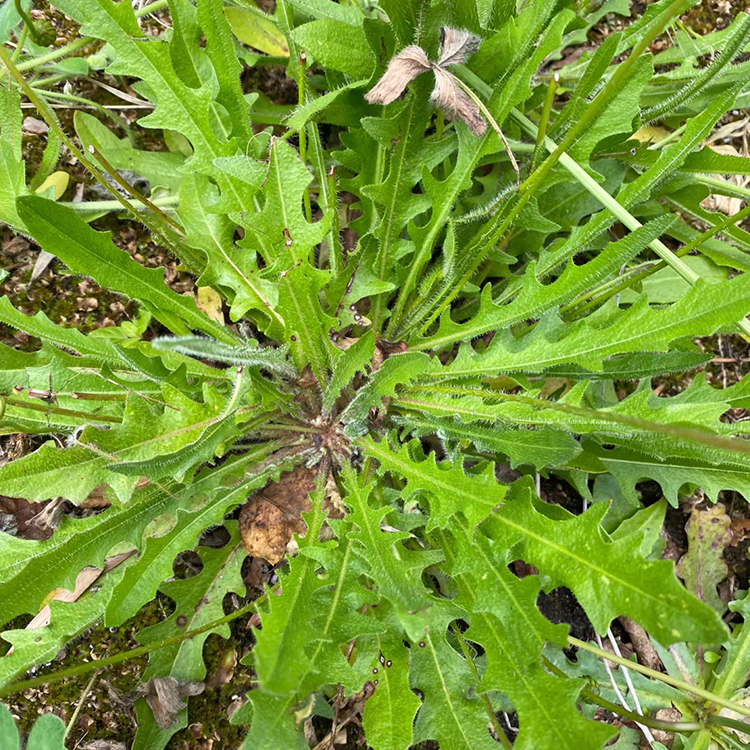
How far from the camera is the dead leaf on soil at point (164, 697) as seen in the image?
1.26 m

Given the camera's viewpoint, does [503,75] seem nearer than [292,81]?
Yes

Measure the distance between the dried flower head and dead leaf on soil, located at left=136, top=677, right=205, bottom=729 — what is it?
1234 millimetres

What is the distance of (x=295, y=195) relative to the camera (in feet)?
3.46

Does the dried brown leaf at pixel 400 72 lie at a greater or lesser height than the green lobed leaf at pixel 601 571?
greater

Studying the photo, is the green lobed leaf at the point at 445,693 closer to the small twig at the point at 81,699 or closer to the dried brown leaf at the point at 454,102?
the small twig at the point at 81,699

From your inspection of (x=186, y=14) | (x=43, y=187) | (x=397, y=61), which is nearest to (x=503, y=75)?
(x=397, y=61)

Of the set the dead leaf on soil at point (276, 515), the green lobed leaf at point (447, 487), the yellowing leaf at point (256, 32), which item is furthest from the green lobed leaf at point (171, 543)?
the yellowing leaf at point (256, 32)

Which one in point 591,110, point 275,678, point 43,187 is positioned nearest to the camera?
point 275,678

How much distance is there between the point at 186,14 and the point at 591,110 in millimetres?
809

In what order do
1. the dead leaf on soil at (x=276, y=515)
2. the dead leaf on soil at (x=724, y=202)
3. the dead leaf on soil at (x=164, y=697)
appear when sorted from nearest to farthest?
1. the dead leaf on soil at (x=164, y=697)
2. the dead leaf on soil at (x=276, y=515)
3. the dead leaf on soil at (x=724, y=202)

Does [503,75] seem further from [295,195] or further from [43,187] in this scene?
[43,187]

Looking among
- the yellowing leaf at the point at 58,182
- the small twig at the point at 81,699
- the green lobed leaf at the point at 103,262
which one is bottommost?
the small twig at the point at 81,699

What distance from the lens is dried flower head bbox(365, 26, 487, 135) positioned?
114 cm

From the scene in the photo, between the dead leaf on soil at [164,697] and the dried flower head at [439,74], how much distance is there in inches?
48.6
